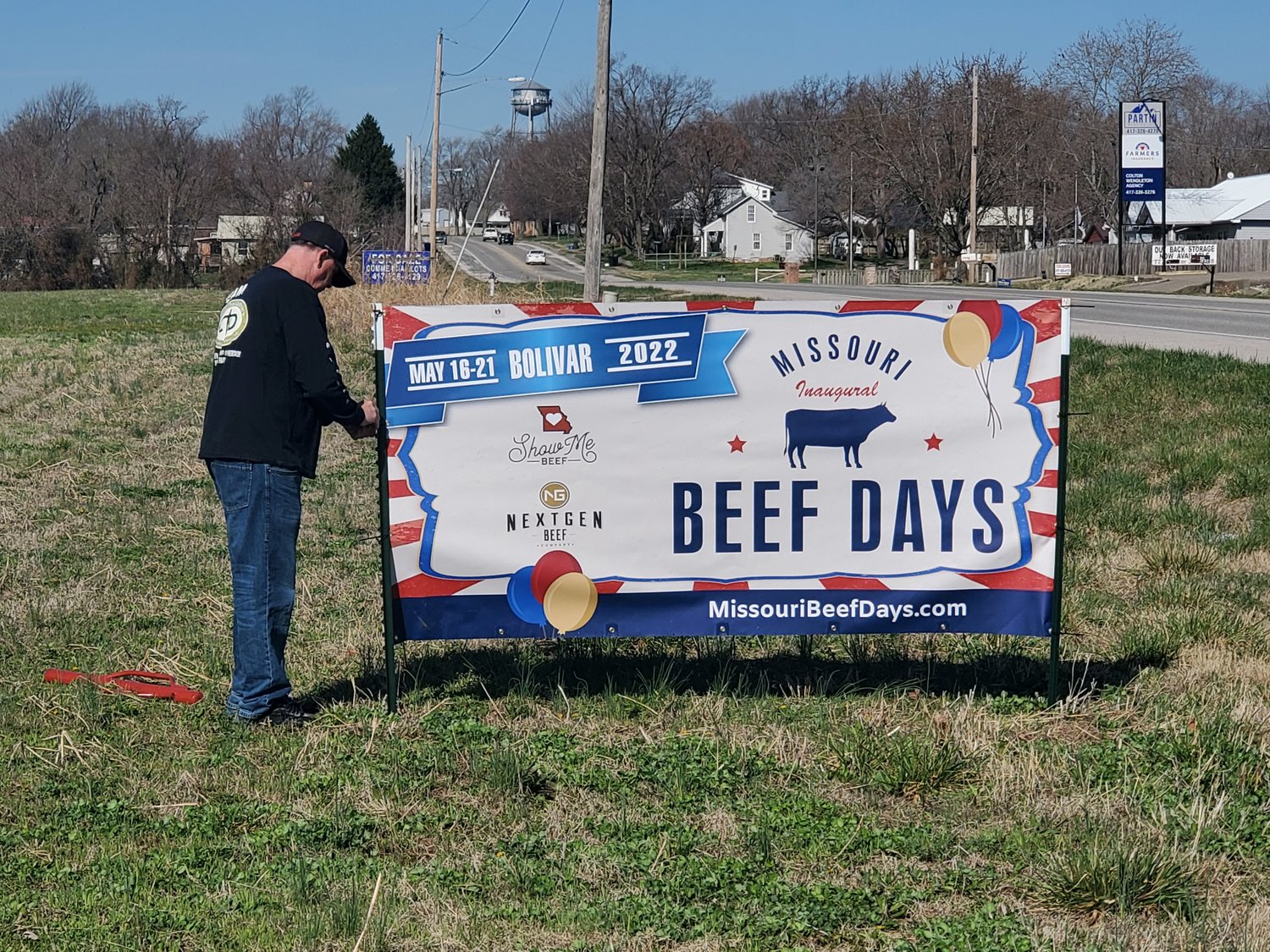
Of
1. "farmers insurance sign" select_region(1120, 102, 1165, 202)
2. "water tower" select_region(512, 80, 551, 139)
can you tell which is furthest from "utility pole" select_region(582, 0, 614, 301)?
"water tower" select_region(512, 80, 551, 139)

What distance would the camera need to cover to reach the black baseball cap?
5441 mm

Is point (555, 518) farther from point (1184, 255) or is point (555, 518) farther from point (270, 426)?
point (1184, 255)

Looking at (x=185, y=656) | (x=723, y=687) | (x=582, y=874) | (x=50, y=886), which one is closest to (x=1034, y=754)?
(x=723, y=687)

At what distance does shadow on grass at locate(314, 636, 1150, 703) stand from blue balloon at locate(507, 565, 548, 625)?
0.43m

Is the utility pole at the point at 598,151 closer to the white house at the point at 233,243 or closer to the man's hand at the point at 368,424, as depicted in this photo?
the man's hand at the point at 368,424

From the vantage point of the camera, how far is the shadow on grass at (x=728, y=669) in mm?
5887

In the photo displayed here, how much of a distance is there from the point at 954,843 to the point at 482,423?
2293 millimetres

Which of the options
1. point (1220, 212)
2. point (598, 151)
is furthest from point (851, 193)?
point (598, 151)

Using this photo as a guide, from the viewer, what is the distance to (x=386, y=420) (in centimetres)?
539

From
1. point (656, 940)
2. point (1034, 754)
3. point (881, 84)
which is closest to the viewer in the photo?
point (656, 940)

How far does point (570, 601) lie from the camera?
5.49 meters

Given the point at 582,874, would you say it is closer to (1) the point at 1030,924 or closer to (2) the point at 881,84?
(1) the point at 1030,924

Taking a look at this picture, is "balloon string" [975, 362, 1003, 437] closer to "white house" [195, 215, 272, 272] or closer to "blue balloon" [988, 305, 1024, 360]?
"blue balloon" [988, 305, 1024, 360]

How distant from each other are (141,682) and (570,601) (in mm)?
1847
